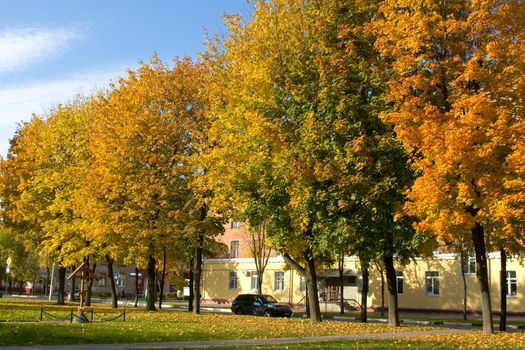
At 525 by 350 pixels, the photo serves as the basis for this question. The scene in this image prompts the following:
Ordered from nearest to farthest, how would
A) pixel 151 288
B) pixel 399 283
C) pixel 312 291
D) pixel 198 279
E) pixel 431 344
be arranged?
pixel 431 344 → pixel 312 291 → pixel 198 279 → pixel 151 288 → pixel 399 283

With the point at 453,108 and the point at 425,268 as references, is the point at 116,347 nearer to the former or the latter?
the point at 453,108

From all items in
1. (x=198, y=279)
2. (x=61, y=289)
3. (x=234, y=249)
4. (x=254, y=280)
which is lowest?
(x=61, y=289)

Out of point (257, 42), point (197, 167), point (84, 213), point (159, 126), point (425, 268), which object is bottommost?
point (425, 268)

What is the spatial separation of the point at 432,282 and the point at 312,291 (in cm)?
2248

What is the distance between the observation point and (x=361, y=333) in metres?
18.8

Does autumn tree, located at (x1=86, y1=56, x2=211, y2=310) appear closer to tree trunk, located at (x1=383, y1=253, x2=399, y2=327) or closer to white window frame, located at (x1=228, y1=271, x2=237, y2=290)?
tree trunk, located at (x1=383, y1=253, x2=399, y2=327)

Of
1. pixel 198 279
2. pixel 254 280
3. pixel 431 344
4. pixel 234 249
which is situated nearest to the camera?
pixel 431 344

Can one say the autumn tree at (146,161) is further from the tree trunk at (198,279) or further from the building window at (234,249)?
the building window at (234,249)

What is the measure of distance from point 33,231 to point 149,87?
17.4 meters

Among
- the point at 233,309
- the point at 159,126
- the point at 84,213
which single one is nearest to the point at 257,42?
the point at 159,126

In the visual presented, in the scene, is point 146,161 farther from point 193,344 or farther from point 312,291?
point 193,344

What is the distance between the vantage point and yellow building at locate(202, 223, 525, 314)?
41.0m

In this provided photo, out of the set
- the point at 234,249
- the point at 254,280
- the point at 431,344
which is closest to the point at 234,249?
the point at 234,249

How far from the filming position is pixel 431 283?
45.4 m
